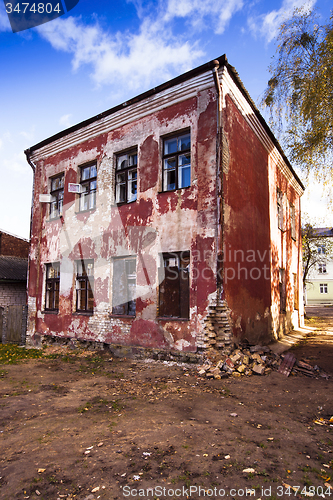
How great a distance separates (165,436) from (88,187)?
28.7ft

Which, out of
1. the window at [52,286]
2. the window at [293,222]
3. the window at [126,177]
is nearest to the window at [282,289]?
the window at [293,222]

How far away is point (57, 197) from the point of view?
12086mm

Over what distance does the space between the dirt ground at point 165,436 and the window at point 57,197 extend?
6.41 metres

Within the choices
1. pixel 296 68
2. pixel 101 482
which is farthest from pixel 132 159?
pixel 101 482

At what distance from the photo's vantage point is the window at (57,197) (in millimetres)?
11930

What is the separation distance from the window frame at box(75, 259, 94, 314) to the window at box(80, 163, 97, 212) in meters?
1.88

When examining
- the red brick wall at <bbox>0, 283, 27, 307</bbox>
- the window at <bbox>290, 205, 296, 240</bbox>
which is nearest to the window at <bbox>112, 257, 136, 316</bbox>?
the red brick wall at <bbox>0, 283, 27, 307</bbox>

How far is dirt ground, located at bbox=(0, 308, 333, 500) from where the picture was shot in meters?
2.98

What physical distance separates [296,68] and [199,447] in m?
8.59

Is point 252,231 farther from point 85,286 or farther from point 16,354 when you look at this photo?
point 16,354

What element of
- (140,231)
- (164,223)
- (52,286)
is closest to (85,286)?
(52,286)

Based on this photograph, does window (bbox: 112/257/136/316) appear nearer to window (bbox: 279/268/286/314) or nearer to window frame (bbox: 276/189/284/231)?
window (bbox: 279/268/286/314)

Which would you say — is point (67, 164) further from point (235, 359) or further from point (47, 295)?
point (235, 359)

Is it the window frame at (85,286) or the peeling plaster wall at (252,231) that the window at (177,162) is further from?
the window frame at (85,286)
